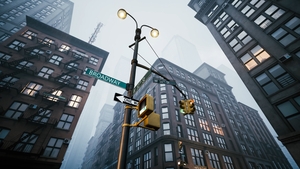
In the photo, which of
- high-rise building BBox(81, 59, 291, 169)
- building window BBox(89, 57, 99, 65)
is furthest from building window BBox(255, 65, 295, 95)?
building window BBox(89, 57, 99, 65)

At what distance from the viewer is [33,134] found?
18031 mm

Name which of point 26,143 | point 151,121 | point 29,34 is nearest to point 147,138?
point 26,143

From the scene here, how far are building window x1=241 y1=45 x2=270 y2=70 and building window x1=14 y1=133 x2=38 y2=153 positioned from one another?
96.5ft

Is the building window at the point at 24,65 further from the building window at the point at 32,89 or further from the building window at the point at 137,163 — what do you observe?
the building window at the point at 137,163

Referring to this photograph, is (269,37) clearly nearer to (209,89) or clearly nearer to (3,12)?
(209,89)

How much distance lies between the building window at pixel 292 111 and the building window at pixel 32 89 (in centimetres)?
3152

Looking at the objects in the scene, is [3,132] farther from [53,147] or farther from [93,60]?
[93,60]

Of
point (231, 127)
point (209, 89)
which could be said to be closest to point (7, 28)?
point (209, 89)

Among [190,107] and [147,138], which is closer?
[190,107]

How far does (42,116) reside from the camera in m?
19.7

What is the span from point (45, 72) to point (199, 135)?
114ft

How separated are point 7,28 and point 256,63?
59.2 metres

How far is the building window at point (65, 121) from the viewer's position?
67.1 ft

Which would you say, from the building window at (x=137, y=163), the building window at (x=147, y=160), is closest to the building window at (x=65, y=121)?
the building window at (x=147, y=160)
